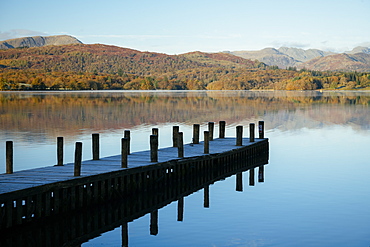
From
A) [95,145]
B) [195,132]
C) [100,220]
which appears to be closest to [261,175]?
[195,132]

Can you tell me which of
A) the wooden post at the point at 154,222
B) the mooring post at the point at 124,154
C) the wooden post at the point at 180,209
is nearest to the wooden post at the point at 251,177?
the wooden post at the point at 180,209

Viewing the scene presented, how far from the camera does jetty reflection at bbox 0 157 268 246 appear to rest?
12.1m

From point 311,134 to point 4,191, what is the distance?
29.9m

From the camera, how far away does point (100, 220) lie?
13891mm

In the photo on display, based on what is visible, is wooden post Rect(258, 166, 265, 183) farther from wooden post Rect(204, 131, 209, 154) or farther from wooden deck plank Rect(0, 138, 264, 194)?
wooden post Rect(204, 131, 209, 154)

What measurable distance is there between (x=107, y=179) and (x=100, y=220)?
1.35m

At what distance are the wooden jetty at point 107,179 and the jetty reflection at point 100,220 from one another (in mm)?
84

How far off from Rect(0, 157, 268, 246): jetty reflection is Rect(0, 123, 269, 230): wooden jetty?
0.28 ft

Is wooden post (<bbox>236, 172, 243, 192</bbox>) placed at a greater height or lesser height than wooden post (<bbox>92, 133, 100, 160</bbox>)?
lesser

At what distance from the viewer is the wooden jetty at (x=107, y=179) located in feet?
41.0

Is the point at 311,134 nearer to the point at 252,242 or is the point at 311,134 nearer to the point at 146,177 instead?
the point at 146,177

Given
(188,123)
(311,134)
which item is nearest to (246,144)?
(311,134)

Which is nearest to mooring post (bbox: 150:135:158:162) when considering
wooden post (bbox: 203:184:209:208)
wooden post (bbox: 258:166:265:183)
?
wooden post (bbox: 203:184:209:208)

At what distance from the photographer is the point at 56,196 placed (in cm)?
1324
